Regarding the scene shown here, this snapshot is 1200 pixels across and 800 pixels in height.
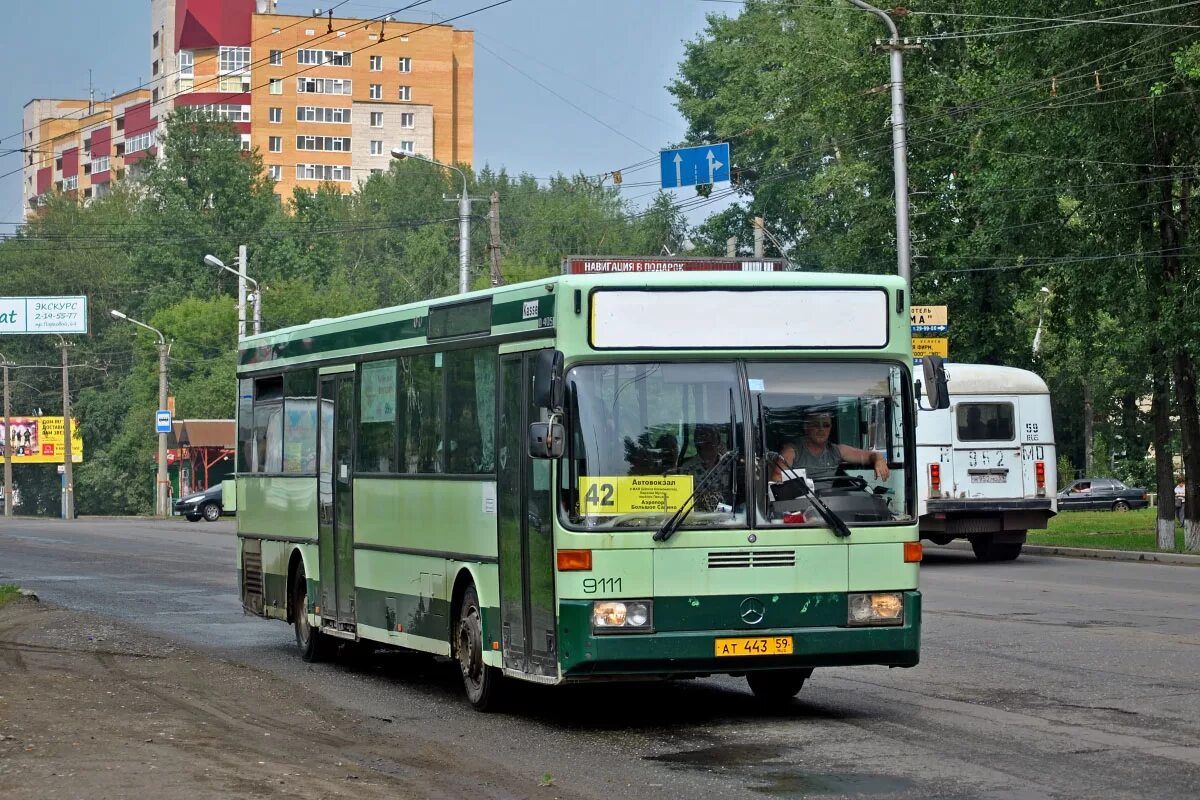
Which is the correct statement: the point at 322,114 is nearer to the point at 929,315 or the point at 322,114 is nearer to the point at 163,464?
the point at 163,464

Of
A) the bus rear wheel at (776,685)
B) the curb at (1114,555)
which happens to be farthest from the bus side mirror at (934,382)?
the curb at (1114,555)

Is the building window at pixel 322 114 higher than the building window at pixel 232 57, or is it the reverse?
the building window at pixel 232 57

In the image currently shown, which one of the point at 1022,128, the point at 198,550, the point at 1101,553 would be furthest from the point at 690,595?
the point at 198,550

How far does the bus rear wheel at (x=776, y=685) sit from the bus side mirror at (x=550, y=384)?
2.40 m

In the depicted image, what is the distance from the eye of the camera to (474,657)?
12.6 m

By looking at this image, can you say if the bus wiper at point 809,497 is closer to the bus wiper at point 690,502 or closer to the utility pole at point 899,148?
the bus wiper at point 690,502

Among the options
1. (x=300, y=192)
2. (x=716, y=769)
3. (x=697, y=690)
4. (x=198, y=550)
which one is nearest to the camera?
(x=716, y=769)

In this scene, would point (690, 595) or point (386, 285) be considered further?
→ point (386, 285)

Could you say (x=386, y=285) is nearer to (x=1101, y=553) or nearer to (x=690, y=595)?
(x=1101, y=553)

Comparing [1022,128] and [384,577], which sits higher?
[1022,128]

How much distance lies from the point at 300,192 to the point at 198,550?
77.0 metres

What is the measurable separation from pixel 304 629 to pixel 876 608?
6.62 meters

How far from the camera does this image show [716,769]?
9680 mm

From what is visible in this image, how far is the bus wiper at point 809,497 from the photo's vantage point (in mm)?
11180
